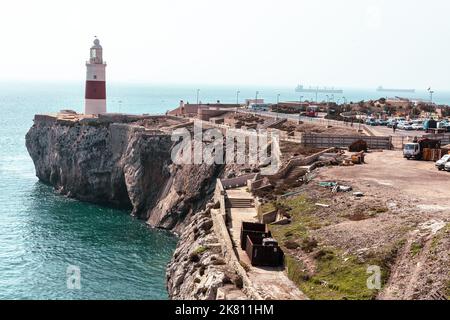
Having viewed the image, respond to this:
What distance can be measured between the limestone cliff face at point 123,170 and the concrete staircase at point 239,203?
61.9 feet

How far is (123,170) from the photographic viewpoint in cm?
8269

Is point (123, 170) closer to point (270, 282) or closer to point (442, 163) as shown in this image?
point (442, 163)

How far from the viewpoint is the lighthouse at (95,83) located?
98.9 m

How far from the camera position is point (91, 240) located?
6288 cm

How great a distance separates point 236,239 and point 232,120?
5483 cm

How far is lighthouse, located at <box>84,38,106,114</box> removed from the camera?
98938 mm

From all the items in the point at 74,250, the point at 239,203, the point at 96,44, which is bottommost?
the point at 74,250

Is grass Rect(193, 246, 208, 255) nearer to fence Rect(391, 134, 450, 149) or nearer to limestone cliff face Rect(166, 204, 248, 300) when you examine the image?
limestone cliff face Rect(166, 204, 248, 300)

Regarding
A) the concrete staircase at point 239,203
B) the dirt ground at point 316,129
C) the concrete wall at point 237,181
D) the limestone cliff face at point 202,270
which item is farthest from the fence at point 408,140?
the limestone cliff face at point 202,270

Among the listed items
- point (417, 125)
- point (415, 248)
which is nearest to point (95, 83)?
point (417, 125)

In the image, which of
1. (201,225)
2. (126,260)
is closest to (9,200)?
(126,260)

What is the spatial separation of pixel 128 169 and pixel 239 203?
1413 inches

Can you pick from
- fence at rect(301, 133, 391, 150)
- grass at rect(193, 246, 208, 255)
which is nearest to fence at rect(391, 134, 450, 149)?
fence at rect(301, 133, 391, 150)
